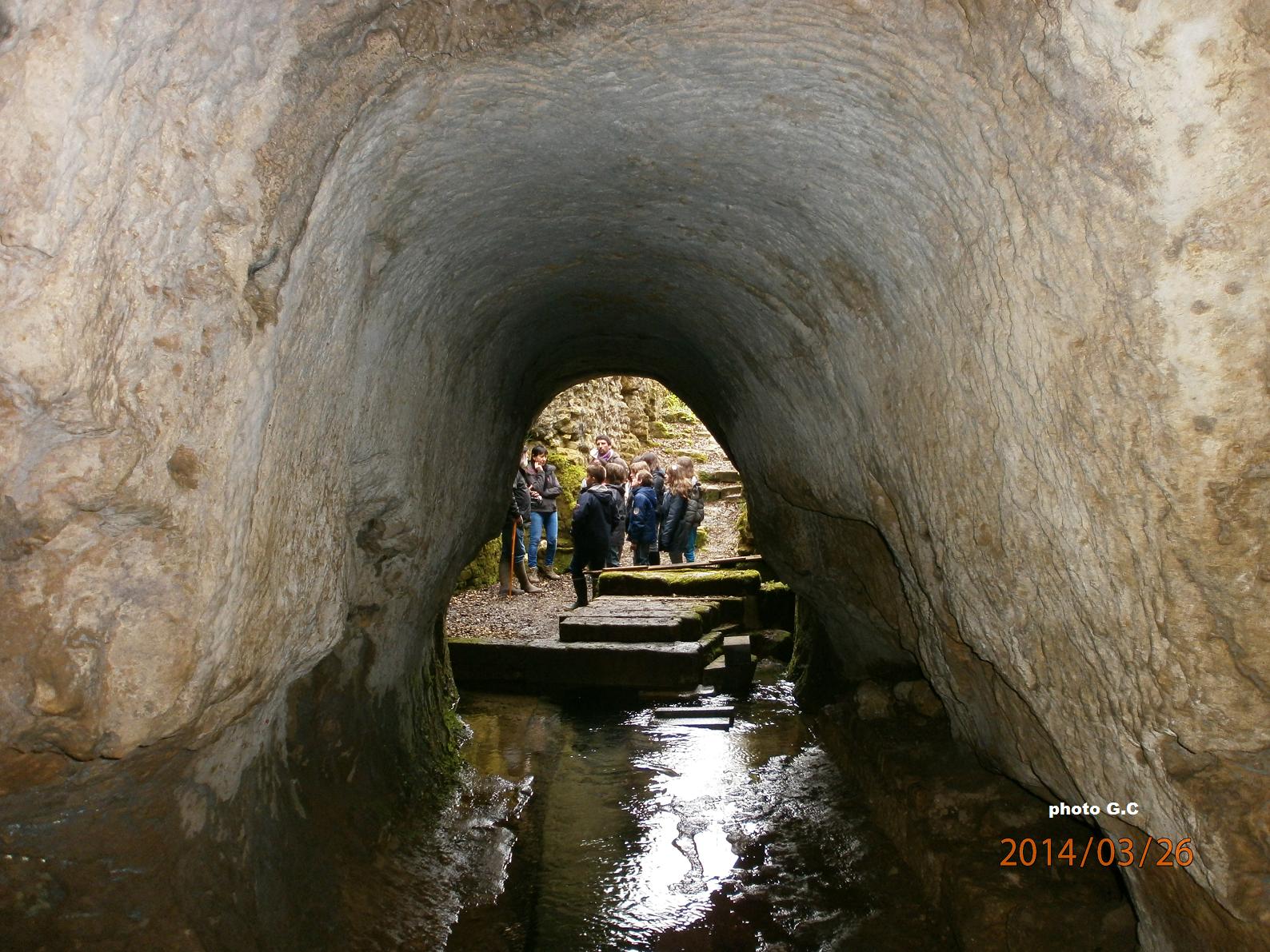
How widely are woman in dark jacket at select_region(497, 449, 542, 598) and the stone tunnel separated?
878 centimetres

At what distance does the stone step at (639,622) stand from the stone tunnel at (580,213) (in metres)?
5.18

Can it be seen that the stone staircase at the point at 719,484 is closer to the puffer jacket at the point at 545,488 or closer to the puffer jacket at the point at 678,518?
the puffer jacket at the point at 678,518

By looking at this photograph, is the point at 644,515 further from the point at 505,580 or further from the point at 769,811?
the point at 769,811

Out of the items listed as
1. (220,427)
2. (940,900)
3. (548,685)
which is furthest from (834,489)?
(548,685)

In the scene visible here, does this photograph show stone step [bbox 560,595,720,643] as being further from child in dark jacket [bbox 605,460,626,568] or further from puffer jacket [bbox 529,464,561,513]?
puffer jacket [bbox 529,464,561,513]

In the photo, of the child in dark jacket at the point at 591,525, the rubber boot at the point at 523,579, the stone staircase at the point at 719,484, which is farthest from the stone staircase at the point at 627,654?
the stone staircase at the point at 719,484

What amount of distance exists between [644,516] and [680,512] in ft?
2.48

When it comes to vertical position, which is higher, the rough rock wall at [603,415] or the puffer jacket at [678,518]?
the rough rock wall at [603,415]

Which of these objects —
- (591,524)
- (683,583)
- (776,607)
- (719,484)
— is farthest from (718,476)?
(776,607)

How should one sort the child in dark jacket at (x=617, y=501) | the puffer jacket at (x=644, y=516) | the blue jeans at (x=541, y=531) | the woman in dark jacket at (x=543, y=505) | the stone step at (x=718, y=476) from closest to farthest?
the child in dark jacket at (x=617, y=501) → the woman in dark jacket at (x=543, y=505) → the puffer jacket at (x=644, y=516) → the blue jeans at (x=541, y=531) → the stone step at (x=718, y=476)

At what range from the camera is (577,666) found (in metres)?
8.53

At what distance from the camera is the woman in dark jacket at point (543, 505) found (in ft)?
44.7

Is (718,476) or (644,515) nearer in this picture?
(644,515)
